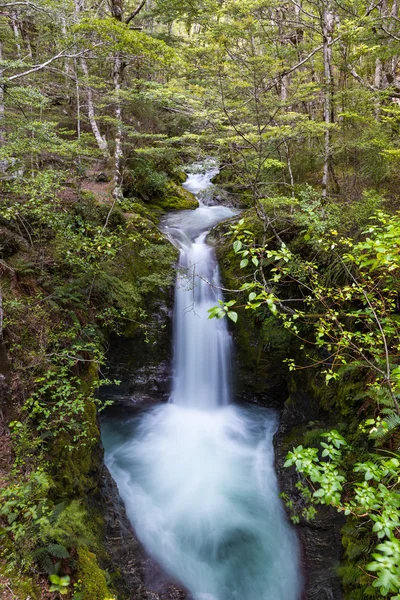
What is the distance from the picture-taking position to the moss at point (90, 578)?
9.69ft

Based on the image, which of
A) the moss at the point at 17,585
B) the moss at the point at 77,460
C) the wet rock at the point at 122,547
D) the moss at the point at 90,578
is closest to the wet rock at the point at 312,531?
the wet rock at the point at 122,547

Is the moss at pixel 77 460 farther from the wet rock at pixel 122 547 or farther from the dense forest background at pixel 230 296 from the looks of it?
the wet rock at pixel 122 547

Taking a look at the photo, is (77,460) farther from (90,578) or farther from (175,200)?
(175,200)

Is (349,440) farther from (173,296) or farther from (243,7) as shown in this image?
(243,7)

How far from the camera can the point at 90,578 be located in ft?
10.2

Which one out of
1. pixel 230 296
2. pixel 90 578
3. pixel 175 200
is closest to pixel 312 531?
pixel 90 578

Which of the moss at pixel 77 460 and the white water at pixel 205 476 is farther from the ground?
the moss at pixel 77 460

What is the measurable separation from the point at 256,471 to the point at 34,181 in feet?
23.3

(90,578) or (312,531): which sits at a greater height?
(90,578)

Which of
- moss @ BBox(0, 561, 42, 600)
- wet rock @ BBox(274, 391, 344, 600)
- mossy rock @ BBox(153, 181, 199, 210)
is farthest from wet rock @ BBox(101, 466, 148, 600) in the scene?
mossy rock @ BBox(153, 181, 199, 210)

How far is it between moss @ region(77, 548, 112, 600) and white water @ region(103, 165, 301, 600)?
7.11 ft

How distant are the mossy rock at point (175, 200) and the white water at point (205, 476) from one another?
392 cm

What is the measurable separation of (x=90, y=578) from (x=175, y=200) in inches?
489

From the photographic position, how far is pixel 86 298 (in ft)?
19.8
